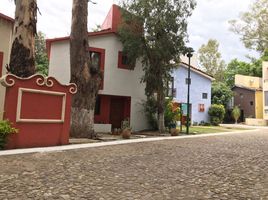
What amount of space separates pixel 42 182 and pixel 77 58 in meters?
10.2

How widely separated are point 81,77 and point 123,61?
20.8ft

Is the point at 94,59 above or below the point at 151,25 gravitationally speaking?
below

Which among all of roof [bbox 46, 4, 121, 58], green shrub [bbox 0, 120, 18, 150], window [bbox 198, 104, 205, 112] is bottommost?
green shrub [bbox 0, 120, 18, 150]

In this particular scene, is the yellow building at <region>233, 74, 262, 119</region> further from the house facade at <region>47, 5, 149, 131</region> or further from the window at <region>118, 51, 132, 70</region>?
the window at <region>118, 51, 132, 70</region>

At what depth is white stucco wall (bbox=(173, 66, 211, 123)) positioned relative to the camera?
34.1 m

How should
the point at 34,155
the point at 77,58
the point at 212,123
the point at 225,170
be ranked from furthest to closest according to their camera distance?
the point at 212,123, the point at 77,58, the point at 34,155, the point at 225,170

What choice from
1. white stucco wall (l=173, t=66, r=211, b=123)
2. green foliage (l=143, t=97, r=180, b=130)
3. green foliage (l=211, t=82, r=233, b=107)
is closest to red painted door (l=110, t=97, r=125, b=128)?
green foliage (l=143, t=97, r=180, b=130)

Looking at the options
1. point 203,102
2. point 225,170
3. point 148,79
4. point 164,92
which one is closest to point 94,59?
point 148,79

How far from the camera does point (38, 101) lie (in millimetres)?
11344

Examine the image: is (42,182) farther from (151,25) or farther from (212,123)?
(212,123)

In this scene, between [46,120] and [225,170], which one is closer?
[225,170]

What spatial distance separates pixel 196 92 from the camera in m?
35.8

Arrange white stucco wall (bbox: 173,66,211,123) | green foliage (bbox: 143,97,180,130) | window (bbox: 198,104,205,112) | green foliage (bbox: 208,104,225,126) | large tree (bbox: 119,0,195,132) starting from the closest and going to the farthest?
1. large tree (bbox: 119,0,195,132)
2. green foliage (bbox: 143,97,180,130)
3. white stucco wall (bbox: 173,66,211,123)
4. green foliage (bbox: 208,104,225,126)
5. window (bbox: 198,104,205,112)

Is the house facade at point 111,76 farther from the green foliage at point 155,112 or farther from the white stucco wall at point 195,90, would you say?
the white stucco wall at point 195,90
